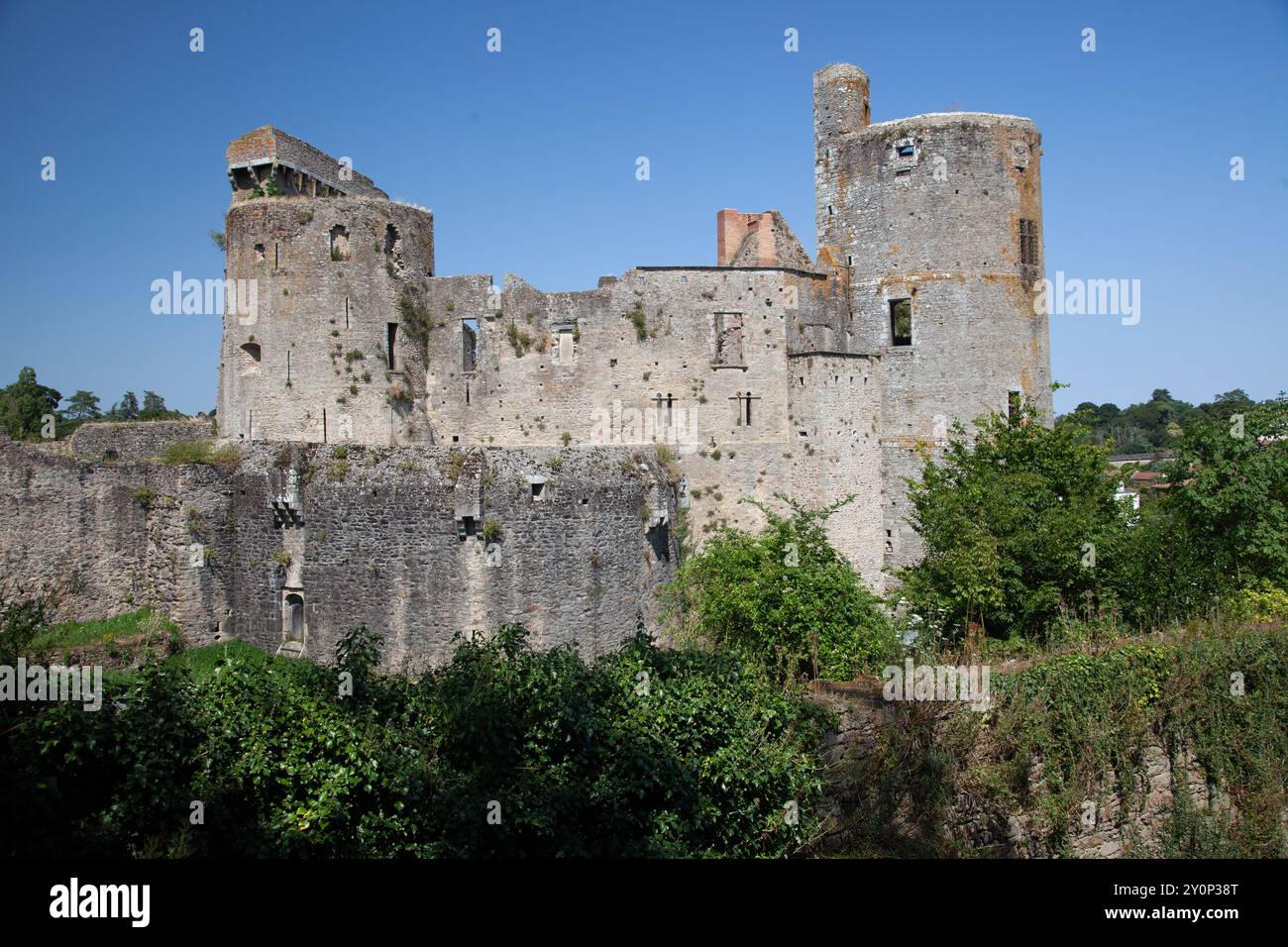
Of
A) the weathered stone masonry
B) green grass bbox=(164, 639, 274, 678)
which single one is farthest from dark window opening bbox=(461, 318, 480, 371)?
green grass bbox=(164, 639, 274, 678)

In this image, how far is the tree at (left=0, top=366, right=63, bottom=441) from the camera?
136 ft

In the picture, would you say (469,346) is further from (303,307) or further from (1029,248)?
(1029,248)

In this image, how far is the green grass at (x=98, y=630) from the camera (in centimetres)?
2059

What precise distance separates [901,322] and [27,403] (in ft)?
122

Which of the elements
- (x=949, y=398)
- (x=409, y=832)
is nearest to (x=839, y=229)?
(x=949, y=398)

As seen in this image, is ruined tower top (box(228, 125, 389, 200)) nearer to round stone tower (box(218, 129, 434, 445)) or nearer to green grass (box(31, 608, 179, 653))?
round stone tower (box(218, 129, 434, 445))

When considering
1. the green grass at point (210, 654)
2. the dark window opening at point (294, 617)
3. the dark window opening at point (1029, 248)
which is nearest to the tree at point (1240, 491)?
the dark window opening at point (1029, 248)

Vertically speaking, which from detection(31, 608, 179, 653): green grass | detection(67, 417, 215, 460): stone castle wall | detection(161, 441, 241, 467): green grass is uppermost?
detection(67, 417, 215, 460): stone castle wall

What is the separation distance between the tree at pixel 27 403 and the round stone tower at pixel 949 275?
32672 millimetres

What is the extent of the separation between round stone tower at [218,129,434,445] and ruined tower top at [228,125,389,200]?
0.09 ft

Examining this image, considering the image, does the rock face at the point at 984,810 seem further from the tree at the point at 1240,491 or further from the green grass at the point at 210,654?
the green grass at the point at 210,654
